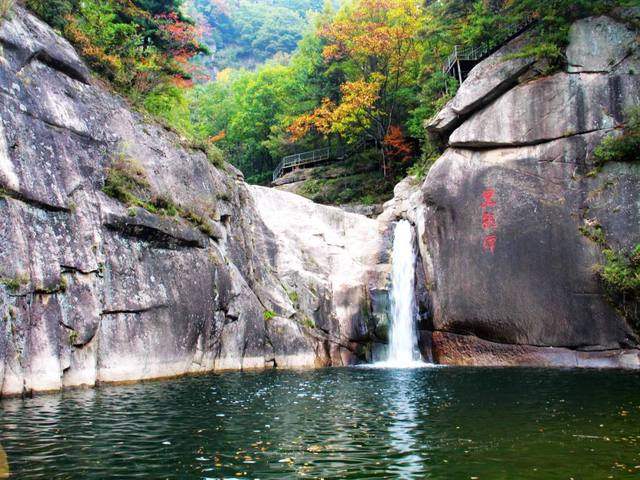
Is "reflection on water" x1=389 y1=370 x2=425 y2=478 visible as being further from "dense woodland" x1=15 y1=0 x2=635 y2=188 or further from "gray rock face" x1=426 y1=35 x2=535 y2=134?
"dense woodland" x1=15 y1=0 x2=635 y2=188

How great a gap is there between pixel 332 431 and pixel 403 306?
55.8ft

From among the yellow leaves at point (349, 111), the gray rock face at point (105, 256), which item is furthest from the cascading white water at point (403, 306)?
the yellow leaves at point (349, 111)

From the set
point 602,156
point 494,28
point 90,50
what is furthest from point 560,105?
point 90,50

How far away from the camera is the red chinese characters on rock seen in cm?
2302

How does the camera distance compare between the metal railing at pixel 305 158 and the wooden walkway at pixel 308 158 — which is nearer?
the wooden walkway at pixel 308 158

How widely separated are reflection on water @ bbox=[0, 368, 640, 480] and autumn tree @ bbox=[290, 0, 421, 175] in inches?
960

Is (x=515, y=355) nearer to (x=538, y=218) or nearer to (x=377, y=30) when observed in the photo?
(x=538, y=218)

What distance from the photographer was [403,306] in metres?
26.0

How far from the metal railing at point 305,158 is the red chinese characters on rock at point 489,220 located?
68.8 ft

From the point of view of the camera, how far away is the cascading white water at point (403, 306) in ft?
82.8

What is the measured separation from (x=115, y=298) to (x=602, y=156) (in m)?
18.9

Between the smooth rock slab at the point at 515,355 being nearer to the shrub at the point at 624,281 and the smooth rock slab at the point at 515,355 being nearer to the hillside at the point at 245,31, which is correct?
the shrub at the point at 624,281

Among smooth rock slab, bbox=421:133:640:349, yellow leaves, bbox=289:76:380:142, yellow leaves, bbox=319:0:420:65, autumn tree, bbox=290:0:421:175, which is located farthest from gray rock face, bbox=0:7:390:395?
yellow leaves, bbox=319:0:420:65

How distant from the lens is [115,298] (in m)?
16.2
